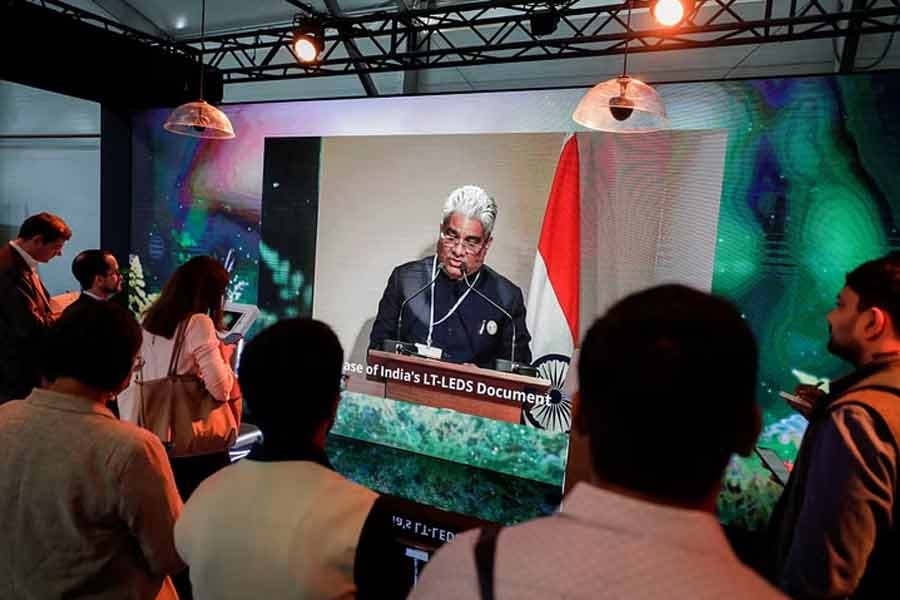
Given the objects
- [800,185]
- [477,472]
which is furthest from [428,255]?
[800,185]

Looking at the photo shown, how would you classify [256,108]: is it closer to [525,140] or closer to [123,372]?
[525,140]

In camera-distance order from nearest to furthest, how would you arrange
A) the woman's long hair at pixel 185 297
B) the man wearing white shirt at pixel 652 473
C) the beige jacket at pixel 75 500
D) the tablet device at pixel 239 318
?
1. the man wearing white shirt at pixel 652 473
2. the beige jacket at pixel 75 500
3. the woman's long hair at pixel 185 297
4. the tablet device at pixel 239 318

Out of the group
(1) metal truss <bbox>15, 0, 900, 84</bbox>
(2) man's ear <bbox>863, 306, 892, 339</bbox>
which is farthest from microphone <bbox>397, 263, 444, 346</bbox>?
(2) man's ear <bbox>863, 306, 892, 339</bbox>

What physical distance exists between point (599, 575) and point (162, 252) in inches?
250

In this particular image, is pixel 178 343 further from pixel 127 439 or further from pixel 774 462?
pixel 774 462

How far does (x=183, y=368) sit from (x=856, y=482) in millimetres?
2160

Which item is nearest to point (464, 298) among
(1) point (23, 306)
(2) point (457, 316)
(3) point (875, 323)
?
(2) point (457, 316)

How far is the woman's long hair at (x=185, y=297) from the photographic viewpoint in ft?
7.71

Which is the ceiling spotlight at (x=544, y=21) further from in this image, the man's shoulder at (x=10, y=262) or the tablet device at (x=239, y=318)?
the man's shoulder at (x=10, y=262)

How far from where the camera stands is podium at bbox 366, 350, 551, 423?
455cm

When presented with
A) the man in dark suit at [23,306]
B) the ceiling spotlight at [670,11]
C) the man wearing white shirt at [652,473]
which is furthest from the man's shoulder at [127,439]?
the ceiling spotlight at [670,11]

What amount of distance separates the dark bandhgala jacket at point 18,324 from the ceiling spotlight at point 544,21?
390cm

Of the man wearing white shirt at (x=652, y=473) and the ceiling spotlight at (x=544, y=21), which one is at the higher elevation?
the ceiling spotlight at (x=544, y=21)

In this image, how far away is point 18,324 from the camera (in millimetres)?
3049
